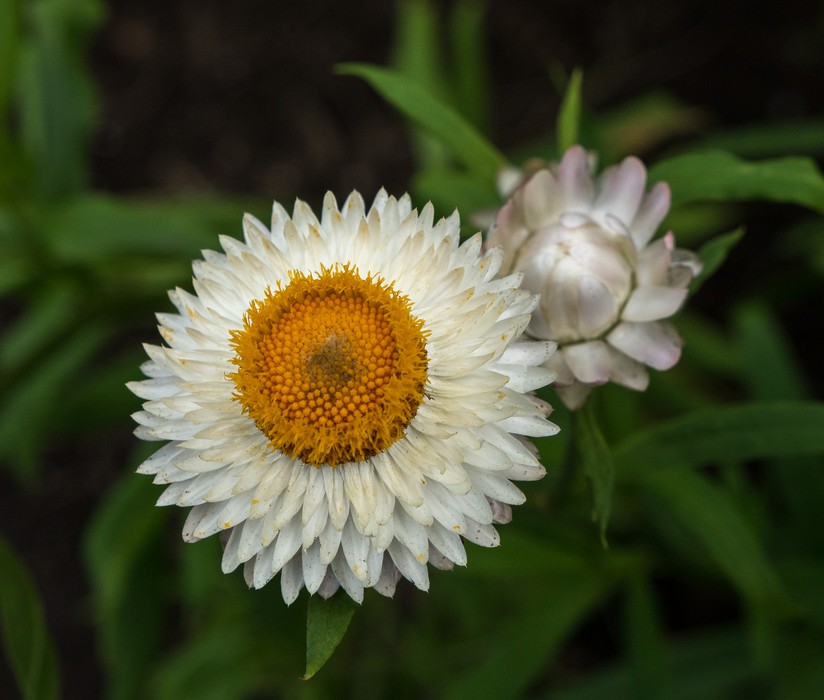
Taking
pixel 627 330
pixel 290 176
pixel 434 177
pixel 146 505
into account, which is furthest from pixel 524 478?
pixel 290 176

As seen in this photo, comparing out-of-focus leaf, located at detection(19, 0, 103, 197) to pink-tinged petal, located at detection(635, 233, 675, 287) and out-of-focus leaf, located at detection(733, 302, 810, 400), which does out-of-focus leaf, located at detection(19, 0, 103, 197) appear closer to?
pink-tinged petal, located at detection(635, 233, 675, 287)

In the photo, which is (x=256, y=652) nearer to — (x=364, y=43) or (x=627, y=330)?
(x=627, y=330)

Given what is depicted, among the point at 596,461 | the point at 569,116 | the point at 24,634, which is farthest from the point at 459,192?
the point at 24,634

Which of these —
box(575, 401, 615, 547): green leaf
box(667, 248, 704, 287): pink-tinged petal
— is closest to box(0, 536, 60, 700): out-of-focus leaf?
box(575, 401, 615, 547): green leaf

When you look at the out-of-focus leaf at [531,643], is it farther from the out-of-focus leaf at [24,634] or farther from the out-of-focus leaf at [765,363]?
the out-of-focus leaf at [24,634]

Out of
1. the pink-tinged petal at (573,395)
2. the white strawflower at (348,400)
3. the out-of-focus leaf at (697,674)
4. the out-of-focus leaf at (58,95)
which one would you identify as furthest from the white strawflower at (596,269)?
the out-of-focus leaf at (58,95)

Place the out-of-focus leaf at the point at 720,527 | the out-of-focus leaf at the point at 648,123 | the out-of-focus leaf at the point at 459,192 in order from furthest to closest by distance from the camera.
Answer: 1. the out-of-focus leaf at the point at 648,123
2. the out-of-focus leaf at the point at 459,192
3. the out-of-focus leaf at the point at 720,527

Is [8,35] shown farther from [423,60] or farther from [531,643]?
[531,643]
